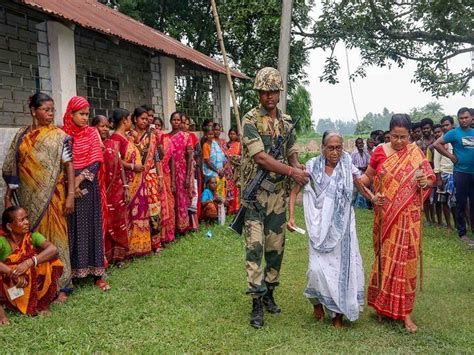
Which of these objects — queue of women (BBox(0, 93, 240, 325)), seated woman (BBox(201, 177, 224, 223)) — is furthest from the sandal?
seated woman (BBox(201, 177, 224, 223))

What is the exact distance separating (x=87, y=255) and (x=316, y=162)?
248cm

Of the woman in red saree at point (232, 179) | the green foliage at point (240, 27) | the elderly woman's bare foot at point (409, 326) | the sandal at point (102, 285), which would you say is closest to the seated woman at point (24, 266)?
the sandal at point (102, 285)

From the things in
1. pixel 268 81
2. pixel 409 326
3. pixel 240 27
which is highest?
pixel 240 27

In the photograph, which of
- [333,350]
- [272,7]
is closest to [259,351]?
[333,350]

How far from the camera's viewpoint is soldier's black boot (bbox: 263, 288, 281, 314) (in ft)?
13.7

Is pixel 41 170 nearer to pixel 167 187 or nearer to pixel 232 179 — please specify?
pixel 167 187

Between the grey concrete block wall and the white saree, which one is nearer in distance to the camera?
the white saree

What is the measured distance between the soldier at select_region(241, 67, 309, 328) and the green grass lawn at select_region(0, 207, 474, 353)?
312mm

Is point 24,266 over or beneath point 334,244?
beneath

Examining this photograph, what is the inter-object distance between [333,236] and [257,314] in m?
0.88

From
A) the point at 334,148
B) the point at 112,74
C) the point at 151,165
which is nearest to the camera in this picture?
the point at 334,148

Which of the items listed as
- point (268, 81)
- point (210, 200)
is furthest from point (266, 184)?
point (210, 200)

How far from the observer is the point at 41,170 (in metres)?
4.35

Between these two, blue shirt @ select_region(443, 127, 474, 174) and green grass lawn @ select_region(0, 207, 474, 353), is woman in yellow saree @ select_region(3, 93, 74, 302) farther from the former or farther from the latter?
blue shirt @ select_region(443, 127, 474, 174)
